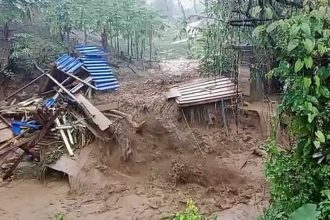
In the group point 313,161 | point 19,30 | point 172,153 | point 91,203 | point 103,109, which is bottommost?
point 91,203

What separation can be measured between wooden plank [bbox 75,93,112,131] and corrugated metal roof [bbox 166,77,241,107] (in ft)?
4.50

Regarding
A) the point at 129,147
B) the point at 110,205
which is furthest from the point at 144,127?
the point at 110,205

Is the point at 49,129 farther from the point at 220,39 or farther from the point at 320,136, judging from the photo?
the point at 320,136

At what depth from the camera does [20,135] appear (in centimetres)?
789

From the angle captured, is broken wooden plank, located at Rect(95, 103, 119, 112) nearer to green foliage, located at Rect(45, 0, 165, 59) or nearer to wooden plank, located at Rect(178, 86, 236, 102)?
wooden plank, located at Rect(178, 86, 236, 102)

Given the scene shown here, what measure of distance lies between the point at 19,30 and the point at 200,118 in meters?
6.14

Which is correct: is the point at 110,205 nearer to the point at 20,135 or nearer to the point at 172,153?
the point at 172,153

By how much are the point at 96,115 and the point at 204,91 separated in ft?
6.70

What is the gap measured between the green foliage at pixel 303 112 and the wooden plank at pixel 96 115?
4.25 meters

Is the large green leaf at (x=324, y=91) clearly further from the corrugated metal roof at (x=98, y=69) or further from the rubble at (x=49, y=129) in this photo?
the corrugated metal roof at (x=98, y=69)

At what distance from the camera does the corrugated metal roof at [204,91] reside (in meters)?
7.54

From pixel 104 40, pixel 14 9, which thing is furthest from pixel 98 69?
pixel 14 9

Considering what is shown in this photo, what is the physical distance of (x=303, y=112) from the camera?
9.27 ft

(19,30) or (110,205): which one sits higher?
(19,30)
